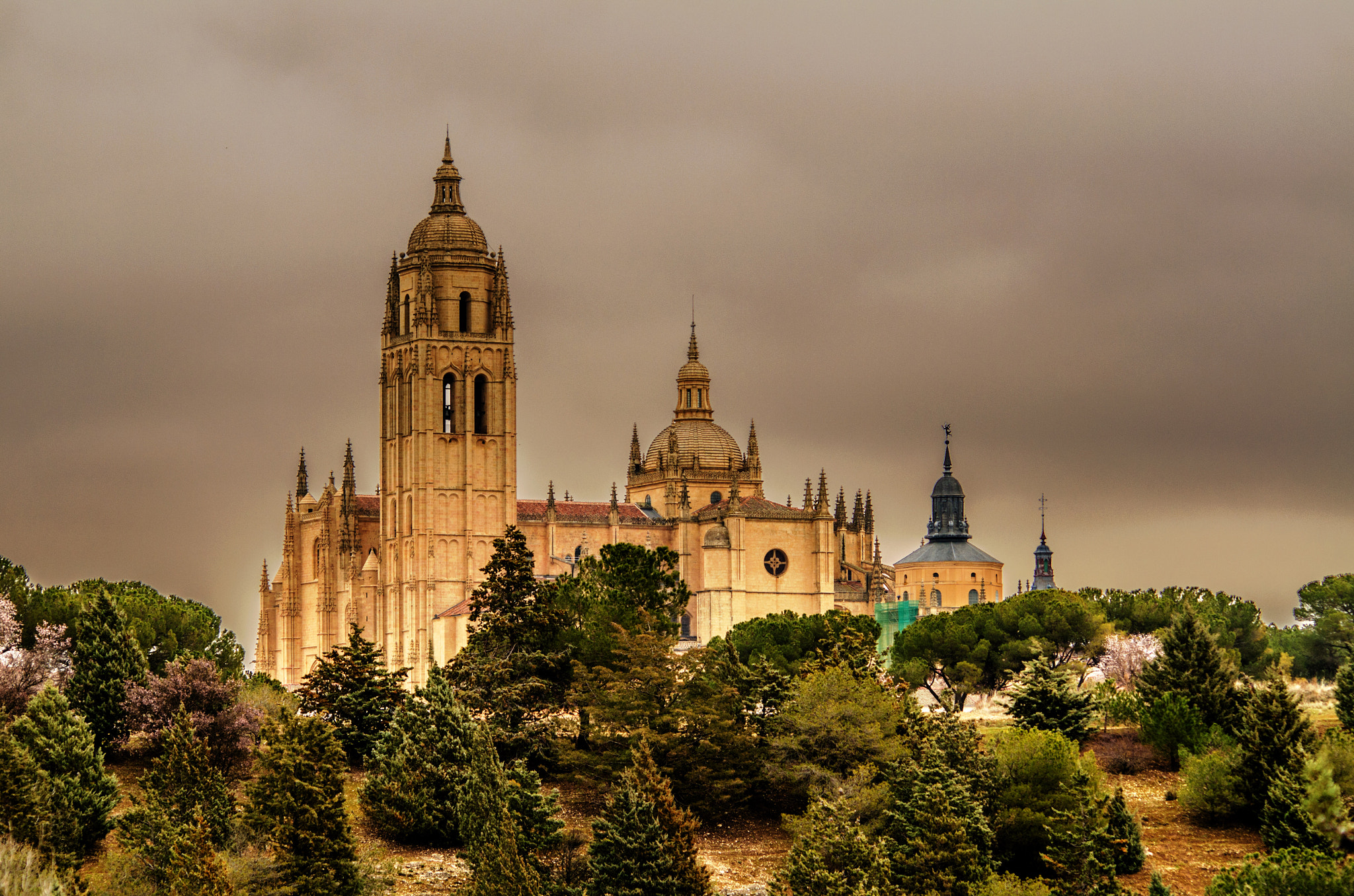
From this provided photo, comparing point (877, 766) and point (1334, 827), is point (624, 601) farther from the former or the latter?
point (1334, 827)

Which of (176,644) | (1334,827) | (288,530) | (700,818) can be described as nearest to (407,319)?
(288,530)

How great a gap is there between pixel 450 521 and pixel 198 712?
148ft

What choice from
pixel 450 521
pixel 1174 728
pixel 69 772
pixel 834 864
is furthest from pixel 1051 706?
pixel 450 521

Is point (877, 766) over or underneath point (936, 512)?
underneath

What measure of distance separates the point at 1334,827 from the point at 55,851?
28689 mm

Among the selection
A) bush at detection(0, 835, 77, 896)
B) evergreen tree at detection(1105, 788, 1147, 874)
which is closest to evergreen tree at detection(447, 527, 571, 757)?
bush at detection(0, 835, 77, 896)

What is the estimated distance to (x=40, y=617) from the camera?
67125mm

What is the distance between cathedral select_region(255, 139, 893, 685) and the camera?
100000mm

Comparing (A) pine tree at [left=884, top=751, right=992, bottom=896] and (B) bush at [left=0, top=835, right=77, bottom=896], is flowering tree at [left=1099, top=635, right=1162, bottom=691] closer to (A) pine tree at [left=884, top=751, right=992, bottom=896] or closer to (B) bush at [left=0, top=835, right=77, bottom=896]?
(A) pine tree at [left=884, top=751, right=992, bottom=896]

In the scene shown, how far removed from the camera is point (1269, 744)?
53406 millimetres

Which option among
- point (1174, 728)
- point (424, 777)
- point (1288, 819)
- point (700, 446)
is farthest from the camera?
point (700, 446)

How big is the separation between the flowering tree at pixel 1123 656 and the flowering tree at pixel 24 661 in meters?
36.0

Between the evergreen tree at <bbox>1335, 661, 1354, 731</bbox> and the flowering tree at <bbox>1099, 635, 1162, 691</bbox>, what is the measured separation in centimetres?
1517

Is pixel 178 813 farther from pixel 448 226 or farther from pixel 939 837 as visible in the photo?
pixel 448 226
